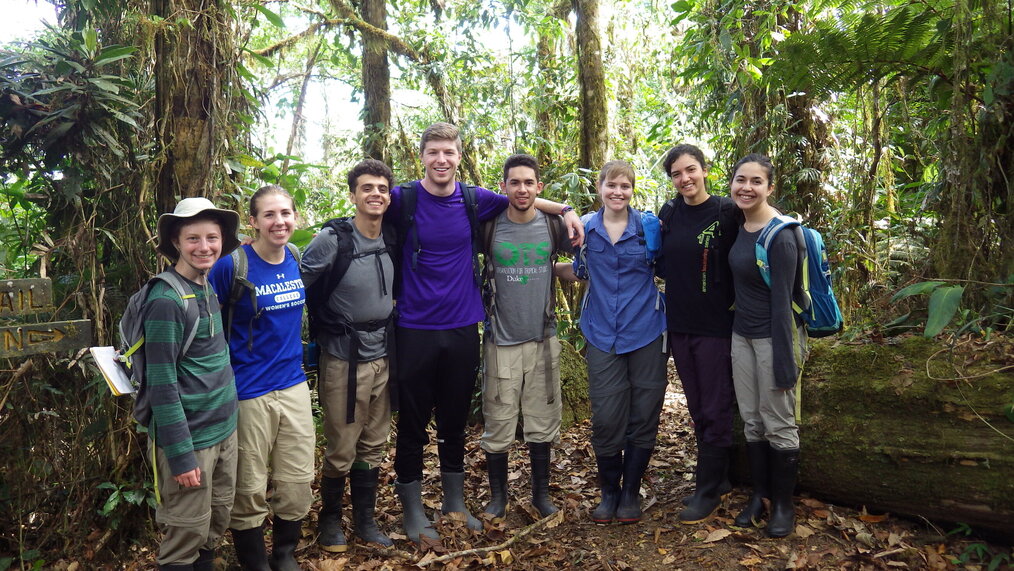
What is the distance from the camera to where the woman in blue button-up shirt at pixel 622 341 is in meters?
4.38

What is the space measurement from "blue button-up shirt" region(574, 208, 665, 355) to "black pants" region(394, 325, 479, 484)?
0.87 meters

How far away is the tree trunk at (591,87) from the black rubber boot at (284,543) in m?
5.46

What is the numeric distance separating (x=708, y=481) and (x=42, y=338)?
3.98 meters

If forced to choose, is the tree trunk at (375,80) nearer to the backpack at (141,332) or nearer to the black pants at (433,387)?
the black pants at (433,387)

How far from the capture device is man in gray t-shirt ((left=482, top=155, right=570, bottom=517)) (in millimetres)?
4461

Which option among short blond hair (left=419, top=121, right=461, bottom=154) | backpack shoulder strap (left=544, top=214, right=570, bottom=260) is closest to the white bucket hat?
short blond hair (left=419, top=121, right=461, bottom=154)

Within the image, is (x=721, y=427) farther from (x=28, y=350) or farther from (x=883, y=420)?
(x=28, y=350)

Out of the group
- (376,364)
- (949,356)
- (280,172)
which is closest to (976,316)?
(949,356)

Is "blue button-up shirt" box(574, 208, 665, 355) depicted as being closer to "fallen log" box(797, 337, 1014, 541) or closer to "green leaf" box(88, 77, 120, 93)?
"fallen log" box(797, 337, 1014, 541)

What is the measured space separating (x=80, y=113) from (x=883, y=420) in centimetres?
513

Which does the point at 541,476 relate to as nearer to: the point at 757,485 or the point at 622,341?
the point at 622,341

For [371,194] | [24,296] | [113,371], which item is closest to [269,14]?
[371,194]

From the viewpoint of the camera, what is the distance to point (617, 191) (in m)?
4.36

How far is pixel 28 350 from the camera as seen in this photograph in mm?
3189
